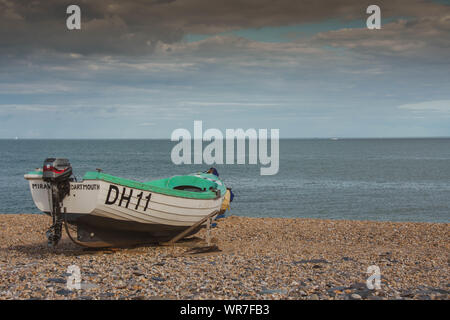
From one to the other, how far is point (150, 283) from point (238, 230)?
907 centimetres

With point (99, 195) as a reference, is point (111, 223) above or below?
below

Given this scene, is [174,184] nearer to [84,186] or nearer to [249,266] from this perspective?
[84,186]

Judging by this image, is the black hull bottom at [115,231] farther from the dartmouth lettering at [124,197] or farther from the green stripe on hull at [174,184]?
the green stripe on hull at [174,184]

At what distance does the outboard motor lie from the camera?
37.2 ft

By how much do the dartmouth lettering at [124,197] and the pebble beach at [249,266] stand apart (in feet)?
4.64

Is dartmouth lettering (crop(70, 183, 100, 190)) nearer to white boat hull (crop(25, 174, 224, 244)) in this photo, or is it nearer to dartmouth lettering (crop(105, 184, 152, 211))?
white boat hull (crop(25, 174, 224, 244))

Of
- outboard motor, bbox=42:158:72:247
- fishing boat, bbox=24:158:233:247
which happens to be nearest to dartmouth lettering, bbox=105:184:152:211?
fishing boat, bbox=24:158:233:247

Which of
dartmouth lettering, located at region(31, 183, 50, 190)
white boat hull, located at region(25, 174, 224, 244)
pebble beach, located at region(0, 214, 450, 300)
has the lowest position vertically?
pebble beach, located at region(0, 214, 450, 300)

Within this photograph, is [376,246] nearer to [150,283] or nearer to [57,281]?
[150,283]

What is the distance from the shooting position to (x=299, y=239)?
1581 cm

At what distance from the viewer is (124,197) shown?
1208 cm

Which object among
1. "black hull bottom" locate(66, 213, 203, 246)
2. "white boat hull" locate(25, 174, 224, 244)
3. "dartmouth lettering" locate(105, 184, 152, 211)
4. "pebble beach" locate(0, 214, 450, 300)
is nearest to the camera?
"pebble beach" locate(0, 214, 450, 300)
